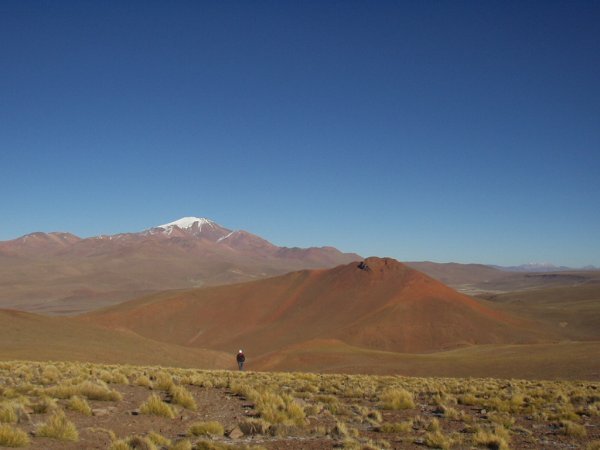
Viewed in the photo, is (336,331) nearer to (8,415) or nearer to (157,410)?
(157,410)

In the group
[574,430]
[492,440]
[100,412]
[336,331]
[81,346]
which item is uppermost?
[100,412]

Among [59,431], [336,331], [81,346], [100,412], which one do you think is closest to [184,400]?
[100,412]

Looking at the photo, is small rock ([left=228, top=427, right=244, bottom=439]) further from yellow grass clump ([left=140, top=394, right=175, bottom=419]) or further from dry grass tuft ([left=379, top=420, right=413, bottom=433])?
dry grass tuft ([left=379, top=420, right=413, bottom=433])

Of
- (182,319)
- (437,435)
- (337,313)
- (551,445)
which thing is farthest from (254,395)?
(182,319)

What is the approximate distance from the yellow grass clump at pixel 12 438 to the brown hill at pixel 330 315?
57.0 metres

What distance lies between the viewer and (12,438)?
784cm

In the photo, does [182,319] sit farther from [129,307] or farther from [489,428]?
[489,428]

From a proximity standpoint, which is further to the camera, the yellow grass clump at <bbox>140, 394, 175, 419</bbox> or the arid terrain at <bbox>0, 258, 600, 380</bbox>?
the arid terrain at <bbox>0, 258, 600, 380</bbox>

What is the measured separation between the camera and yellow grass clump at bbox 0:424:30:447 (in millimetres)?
7820

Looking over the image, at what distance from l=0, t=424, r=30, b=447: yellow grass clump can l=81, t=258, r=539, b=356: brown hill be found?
187ft

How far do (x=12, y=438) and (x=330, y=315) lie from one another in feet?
230

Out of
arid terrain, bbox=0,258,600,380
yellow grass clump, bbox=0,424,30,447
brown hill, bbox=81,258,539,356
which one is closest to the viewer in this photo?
yellow grass clump, bbox=0,424,30,447

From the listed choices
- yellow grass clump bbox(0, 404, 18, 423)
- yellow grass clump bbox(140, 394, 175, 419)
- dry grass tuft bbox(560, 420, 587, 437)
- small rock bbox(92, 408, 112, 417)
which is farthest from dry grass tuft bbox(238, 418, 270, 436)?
dry grass tuft bbox(560, 420, 587, 437)

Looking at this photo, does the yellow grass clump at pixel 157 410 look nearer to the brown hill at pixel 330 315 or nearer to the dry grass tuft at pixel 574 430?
the dry grass tuft at pixel 574 430
